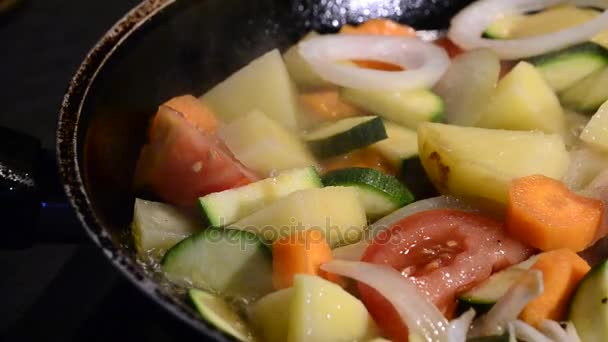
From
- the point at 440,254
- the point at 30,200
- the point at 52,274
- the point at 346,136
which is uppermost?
the point at 30,200

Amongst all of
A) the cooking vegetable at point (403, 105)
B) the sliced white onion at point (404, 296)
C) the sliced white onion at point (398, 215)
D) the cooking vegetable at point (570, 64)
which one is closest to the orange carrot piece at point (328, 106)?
the cooking vegetable at point (403, 105)

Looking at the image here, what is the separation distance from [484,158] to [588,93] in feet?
1.51

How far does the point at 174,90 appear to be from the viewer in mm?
1685

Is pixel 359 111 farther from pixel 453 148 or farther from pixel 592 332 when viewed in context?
pixel 592 332

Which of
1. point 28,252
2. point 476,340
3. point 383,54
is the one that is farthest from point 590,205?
point 28,252

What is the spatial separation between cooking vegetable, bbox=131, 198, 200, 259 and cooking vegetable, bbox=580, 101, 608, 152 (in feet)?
2.86

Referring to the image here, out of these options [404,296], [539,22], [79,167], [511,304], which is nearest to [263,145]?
[79,167]

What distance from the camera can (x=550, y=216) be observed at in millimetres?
1233

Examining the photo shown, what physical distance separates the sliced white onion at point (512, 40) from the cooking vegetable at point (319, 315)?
987 mm

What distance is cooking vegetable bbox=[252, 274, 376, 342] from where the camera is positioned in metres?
1.04

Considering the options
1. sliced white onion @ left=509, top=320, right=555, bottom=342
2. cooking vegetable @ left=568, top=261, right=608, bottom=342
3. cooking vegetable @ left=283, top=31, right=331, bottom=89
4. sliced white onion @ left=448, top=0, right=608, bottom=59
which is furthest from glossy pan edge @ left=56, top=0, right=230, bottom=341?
sliced white onion @ left=448, top=0, right=608, bottom=59

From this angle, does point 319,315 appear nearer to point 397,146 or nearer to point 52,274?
point 397,146

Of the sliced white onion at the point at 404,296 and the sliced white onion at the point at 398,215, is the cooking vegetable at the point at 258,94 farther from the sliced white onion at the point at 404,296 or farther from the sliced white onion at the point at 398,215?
the sliced white onion at the point at 404,296

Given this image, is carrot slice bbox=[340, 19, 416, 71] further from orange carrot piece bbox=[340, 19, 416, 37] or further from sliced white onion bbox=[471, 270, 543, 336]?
sliced white onion bbox=[471, 270, 543, 336]
